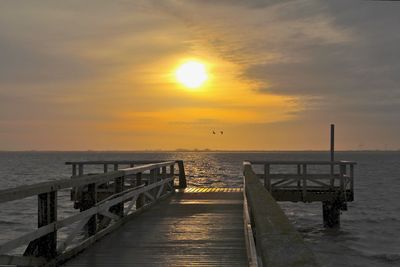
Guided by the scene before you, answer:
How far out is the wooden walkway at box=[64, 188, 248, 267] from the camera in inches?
261

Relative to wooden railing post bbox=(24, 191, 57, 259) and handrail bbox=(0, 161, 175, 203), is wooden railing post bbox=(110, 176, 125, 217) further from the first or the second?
wooden railing post bbox=(24, 191, 57, 259)

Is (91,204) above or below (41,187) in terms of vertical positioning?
below

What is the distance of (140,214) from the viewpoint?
1149 centimetres

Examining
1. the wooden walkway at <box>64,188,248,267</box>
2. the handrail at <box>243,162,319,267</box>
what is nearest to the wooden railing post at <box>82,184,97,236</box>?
the wooden walkway at <box>64,188,248,267</box>

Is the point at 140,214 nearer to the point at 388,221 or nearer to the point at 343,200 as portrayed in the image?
the point at 343,200

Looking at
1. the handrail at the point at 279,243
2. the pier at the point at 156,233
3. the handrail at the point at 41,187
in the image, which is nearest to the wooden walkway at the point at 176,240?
the pier at the point at 156,233

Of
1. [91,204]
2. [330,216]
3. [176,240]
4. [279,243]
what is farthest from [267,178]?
[279,243]

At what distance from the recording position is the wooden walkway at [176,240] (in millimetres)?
6633

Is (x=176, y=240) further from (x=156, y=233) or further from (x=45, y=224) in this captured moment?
(x=45, y=224)

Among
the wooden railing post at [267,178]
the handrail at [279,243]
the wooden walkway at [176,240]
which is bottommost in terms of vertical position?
the wooden walkway at [176,240]

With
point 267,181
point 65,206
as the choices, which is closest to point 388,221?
point 267,181

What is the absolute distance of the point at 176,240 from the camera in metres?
8.21

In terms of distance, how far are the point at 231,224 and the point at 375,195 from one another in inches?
1612

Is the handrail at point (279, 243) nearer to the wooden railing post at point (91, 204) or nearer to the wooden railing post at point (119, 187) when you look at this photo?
the wooden railing post at point (91, 204)
